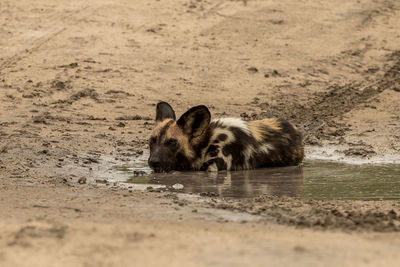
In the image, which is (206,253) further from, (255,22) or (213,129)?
(255,22)

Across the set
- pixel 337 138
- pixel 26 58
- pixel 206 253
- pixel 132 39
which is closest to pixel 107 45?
pixel 132 39

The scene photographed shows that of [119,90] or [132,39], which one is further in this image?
[132,39]

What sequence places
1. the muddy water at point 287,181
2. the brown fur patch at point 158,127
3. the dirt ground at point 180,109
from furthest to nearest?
the brown fur patch at point 158,127 → the muddy water at point 287,181 → the dirt ground at point 180,109

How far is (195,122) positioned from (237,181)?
3.13ft

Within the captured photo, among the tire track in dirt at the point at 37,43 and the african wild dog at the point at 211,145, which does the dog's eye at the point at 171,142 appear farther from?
the tire track in dirt at the point at 37,43

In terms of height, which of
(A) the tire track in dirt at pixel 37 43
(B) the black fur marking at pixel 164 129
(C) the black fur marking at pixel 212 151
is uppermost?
(A) the tire track in dirt at pixel 37 43

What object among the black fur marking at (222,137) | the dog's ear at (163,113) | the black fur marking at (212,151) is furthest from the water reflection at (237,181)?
the dog's ear at (163,113)

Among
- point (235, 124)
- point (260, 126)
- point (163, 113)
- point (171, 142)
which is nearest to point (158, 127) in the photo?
point (171, 142)

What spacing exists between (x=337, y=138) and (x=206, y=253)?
613cm

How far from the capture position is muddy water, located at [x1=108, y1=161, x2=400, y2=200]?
6953mm

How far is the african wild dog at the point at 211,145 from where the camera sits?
830cm

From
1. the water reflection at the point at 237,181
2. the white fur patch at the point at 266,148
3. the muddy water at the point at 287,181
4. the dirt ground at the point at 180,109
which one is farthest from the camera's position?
the white fur patch at the point at 266,148

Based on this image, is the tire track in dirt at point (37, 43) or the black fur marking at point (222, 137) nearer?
the black fur marking at point (222, 137)

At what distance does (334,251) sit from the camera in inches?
171
